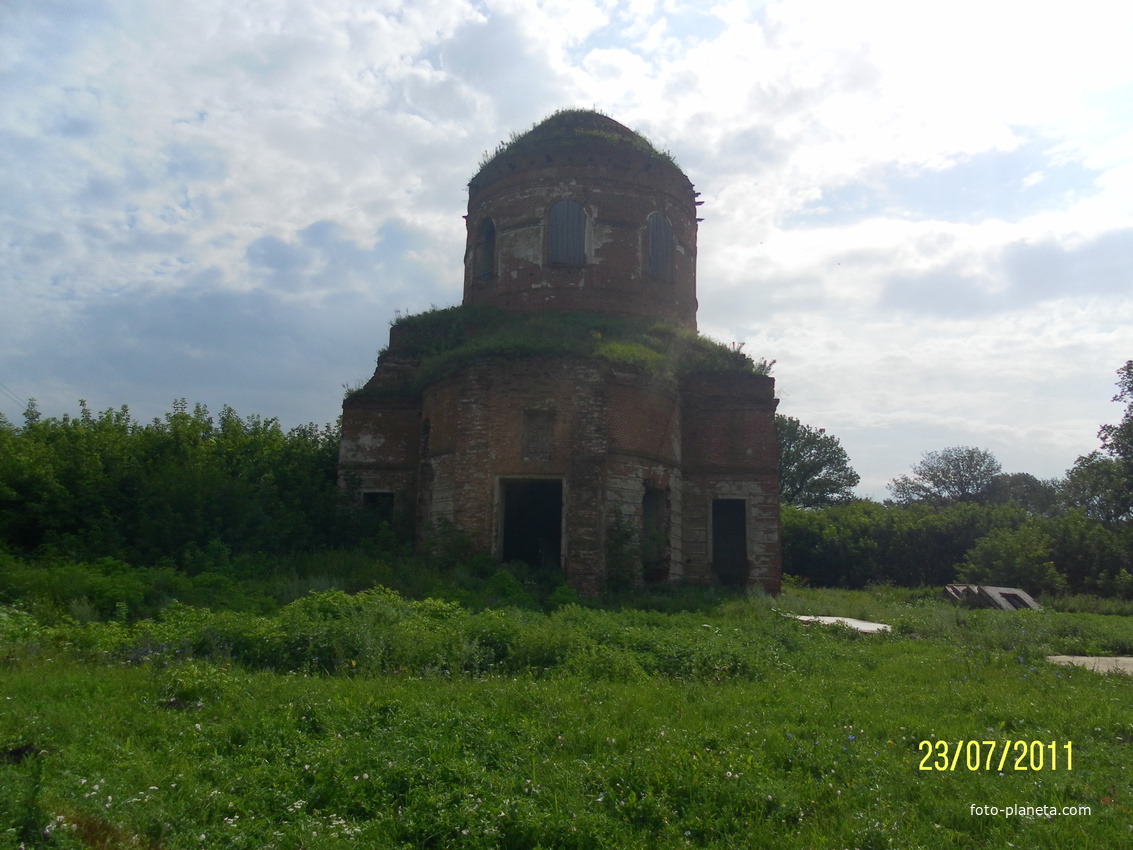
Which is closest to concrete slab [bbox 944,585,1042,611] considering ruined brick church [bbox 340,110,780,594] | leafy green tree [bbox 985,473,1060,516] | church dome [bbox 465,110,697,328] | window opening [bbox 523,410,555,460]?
ruined brick church [bbox 340,110,780,594]

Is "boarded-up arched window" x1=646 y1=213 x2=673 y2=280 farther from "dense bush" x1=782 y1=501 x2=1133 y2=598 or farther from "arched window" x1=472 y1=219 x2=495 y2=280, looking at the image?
"dense bush" x1=782 y1=501 x2=1133 y2=598

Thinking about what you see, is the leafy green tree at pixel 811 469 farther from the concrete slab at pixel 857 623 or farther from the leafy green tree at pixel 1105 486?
the concrete slab at pixel 857 623

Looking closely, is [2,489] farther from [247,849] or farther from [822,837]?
[822,837]

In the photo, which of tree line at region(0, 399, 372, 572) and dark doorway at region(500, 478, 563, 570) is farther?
dark doorway at region(500, 478, 563, 570)

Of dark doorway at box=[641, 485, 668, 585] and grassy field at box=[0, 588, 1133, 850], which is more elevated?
dark doorway at box=[641, 485, 668, 585]

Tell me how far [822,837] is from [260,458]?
1567 centimetres

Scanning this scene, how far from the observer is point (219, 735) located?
5.48 meters

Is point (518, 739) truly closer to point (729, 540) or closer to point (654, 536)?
point (654, 536)

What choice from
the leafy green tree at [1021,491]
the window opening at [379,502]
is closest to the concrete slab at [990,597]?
the window opening at [379,502]

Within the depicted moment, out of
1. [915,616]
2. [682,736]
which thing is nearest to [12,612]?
[682,736]

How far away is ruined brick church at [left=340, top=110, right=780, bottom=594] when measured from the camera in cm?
1424

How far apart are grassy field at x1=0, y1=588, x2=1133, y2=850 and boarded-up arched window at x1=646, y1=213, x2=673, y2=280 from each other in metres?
11.5

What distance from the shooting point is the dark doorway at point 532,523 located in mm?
17484

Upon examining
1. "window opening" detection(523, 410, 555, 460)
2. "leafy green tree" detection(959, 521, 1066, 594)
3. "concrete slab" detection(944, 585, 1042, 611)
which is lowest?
"concrete slab" detection(944, 585, 1042, 611)
